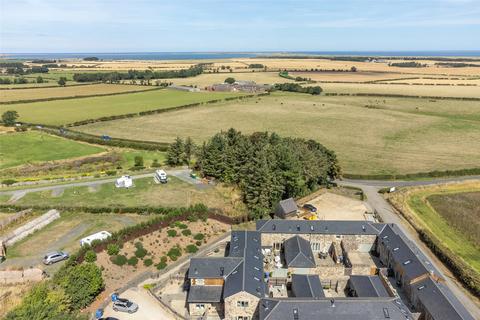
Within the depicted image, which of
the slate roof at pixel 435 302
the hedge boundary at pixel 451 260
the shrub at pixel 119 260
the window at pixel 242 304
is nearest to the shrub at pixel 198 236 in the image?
the shrub at pixel 119 260

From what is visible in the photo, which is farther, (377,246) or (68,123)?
(68,123)

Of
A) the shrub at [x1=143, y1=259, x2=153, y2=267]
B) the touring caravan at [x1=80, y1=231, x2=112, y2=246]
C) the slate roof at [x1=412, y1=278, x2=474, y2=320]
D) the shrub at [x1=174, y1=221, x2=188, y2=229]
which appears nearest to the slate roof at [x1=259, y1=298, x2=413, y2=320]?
the slate roof at [x1=412, y1=278, x2=474, y2=320]

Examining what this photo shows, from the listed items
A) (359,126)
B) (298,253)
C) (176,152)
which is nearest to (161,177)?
(176,152)

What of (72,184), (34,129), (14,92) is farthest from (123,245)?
(14,92)

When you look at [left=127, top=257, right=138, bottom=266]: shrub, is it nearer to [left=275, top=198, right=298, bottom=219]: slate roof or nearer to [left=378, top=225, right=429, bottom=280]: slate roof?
[left=275, top=198, right=298, bottom=219]: slate roof

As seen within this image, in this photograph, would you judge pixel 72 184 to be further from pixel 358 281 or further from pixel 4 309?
pixel 358 281

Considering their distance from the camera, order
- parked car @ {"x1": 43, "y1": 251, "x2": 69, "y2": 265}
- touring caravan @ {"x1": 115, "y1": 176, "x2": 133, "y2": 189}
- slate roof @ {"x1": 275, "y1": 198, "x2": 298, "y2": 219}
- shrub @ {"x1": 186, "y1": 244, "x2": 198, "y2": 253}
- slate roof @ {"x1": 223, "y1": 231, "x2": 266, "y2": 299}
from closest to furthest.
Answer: slate roof @ {"x1": 223, "y1": 231, "x2": 266, "y2": 299}
parked car @ {"x1": 43, "y1": 251, "x2": 69, "y2": 265}
shrub @ {"x1": 186, "y1": 244, "x2": 198, "y2": 253}
slate roof @ {"x1": 275, "y1": 198, "x2": 298, "y2": 219}
touring caravan @ {"x1": 115, "y1": 176, "x2": 133, "y2": 189}
